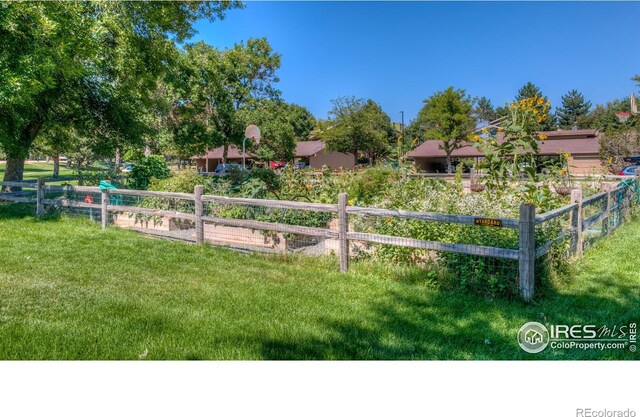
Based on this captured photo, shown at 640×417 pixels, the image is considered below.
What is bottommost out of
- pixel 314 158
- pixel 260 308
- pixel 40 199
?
pixel 260 308

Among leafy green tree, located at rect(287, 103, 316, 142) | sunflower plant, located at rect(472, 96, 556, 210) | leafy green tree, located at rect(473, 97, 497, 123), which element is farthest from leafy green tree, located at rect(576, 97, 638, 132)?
sunflower plant, located at rect(472, 96, 556, 210)

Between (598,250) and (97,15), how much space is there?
10855 mm

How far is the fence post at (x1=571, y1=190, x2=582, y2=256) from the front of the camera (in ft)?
21.5

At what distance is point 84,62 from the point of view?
1097 cm

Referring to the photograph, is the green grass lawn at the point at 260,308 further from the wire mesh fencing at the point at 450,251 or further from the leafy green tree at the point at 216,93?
the leafy green tree at the point at 216,93

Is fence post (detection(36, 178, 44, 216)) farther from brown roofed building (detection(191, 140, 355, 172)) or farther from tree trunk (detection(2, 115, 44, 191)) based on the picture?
brown roofed building (detection(191, 140, 355, 172))

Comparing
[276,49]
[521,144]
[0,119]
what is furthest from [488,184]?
[276,49]

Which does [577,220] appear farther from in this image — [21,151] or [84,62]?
[21,151]

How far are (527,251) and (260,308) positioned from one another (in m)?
2.61

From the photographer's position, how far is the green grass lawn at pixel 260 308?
3350 mm

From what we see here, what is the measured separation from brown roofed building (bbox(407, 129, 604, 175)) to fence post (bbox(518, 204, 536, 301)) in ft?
103

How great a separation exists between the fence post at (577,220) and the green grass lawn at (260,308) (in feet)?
0.65

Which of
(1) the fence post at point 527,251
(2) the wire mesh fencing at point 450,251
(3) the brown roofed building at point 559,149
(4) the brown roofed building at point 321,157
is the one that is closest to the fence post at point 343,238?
(2) the wire mesh fencing at point 450,251

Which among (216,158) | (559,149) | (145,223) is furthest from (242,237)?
(216,158)
